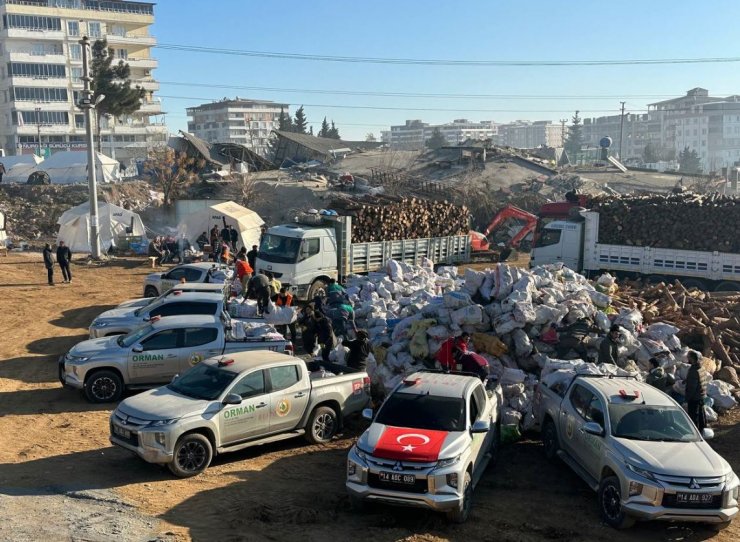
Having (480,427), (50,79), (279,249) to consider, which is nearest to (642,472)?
(480,427)

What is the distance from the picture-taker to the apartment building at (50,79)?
80188mm

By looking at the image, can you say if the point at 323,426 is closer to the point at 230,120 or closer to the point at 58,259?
the point at 58,259

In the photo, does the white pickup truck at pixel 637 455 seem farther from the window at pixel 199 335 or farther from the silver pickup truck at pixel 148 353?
the window at pixel 199 335

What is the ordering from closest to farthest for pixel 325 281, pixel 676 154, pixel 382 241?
pixel 325 281, pixel 382 241, pixel 676 154

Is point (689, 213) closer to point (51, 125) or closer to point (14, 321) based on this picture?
point (14, 321)

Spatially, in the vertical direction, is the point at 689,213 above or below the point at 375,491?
above

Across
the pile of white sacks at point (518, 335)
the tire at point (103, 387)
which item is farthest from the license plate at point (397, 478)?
the tire at point (103, 387)

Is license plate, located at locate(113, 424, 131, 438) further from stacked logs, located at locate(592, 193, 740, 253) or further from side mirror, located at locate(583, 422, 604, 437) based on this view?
stacked logs, located at locate(592, 193, 740, 253)

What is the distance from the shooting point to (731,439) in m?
12.4

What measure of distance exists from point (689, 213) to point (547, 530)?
17197 millimetres

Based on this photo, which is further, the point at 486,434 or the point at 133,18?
the point at 133,18

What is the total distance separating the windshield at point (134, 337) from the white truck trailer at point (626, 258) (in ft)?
47.4

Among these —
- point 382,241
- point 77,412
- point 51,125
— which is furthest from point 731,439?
point 51,125

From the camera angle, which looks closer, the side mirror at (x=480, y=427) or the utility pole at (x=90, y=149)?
the side mirror at (x=480, y=427)
